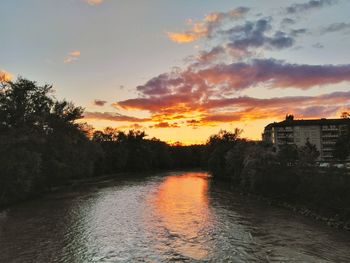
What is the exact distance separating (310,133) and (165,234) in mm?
145882

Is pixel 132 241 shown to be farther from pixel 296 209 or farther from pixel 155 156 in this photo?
pixel 155 156

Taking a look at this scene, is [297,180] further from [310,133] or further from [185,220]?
[310,133]

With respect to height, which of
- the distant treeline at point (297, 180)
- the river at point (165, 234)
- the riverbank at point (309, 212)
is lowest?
the river at point (165, 234)

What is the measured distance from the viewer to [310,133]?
535 feet

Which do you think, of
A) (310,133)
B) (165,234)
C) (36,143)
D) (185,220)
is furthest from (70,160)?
(310,133)

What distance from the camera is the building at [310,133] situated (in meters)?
161

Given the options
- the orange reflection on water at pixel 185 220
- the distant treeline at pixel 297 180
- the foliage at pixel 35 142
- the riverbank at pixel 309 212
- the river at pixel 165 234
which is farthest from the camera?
the foliage at pixel 35 142

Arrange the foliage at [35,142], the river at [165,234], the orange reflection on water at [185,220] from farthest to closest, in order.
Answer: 1. the foliage at [35,142]
2. the orange reflection on water at [185,220]
3. the river at [165,234]

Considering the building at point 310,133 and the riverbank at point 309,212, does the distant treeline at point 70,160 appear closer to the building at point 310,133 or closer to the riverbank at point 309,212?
the riverbank at point 309,212

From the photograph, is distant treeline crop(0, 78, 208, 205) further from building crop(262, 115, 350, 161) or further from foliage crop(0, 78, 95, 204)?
building crop(262, 115, 350, 161)

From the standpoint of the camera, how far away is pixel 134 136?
150125 mm

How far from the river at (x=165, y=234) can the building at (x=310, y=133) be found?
4861 inches

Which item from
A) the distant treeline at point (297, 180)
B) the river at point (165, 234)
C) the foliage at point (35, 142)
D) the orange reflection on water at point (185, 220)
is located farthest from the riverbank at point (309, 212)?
the foliage at point (35, 142)

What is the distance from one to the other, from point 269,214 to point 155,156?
383ft
